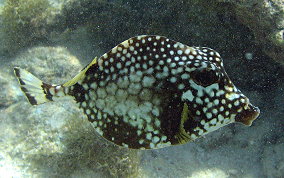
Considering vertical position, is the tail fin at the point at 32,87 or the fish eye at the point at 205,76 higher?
the fish eye at the point at 205,76

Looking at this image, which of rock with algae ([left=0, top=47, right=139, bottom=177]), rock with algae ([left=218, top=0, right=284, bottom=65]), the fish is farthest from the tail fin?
rock with algae ([left=218, top=0, right=284, bottom=65])

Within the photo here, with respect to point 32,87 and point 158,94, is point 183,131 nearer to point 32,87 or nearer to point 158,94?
point 158,94

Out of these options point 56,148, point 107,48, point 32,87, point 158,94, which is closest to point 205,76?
point 158,94

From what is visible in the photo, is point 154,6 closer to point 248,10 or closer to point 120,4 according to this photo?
point 120,4

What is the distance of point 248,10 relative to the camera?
4.28m

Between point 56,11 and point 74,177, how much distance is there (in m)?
3.90

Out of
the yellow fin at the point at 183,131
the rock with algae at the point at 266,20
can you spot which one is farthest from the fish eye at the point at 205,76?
the rock with algae at the point at 266,20

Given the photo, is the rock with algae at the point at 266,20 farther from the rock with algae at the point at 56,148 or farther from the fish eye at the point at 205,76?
the rock with algae at the point at 56,148

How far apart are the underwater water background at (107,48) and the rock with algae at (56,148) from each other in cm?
2

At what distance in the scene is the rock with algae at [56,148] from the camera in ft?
13.2

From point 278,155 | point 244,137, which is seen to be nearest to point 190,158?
point 244,137

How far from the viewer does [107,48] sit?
611cm

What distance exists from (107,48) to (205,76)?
3.98 metres

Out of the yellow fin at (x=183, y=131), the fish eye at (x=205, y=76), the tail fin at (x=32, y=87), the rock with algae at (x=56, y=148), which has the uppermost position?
the fish eye at (x=205, y=76)
